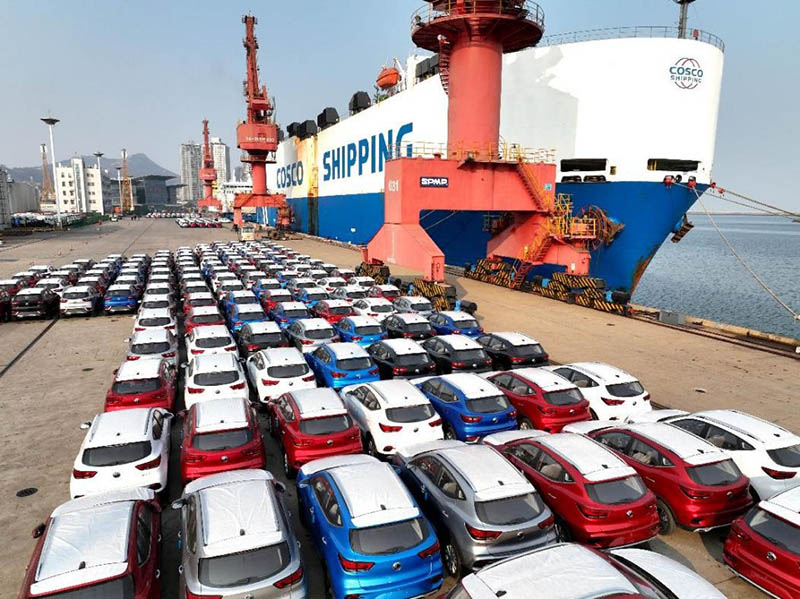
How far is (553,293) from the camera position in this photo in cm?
2834

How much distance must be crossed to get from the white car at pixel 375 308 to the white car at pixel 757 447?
1145 cm

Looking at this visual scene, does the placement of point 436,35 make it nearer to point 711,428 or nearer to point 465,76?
point 465,76

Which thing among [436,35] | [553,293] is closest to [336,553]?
[553,293]

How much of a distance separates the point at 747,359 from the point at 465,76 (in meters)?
18.7

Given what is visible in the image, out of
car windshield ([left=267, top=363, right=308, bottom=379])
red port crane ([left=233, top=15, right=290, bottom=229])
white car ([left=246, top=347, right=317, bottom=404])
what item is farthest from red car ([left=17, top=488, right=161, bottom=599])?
red port crane ([left=233, top=15, right=290, bottom=229])

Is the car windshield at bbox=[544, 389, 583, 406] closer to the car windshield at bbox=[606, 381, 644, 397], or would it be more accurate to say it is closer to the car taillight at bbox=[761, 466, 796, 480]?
the car windshield at bbox=[606, 381, 644, 397]

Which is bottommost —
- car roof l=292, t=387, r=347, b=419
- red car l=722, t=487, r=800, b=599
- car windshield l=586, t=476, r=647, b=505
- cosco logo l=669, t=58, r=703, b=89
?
red car l=722, t=487, r=800, b=599

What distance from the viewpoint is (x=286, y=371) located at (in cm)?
1241

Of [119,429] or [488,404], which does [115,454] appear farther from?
[488,404]

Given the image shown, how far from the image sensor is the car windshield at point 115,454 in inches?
326

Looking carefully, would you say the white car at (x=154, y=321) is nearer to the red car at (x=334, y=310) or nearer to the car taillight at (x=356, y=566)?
the red car at (x=334, y=310)

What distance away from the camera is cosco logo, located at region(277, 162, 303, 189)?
8072 centimetres

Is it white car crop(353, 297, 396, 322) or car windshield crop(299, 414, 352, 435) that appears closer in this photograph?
car windshield crop(299, 414, 352, 435)

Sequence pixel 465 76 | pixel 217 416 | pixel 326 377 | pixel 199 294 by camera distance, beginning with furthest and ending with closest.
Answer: pixel 465 76, pixel 199 294, pixel 326 377, pixel 217 416
